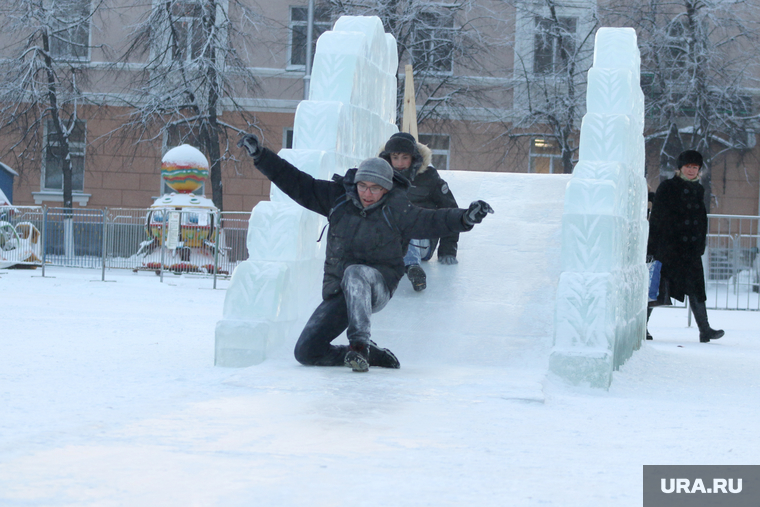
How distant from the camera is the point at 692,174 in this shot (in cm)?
877

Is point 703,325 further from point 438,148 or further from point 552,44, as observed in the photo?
point 438,148

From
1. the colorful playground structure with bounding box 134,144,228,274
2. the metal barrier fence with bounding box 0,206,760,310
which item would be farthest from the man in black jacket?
the colorful playground structure with bounding box 134,144,228,274

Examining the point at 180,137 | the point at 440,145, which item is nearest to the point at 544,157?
the point at 440,145

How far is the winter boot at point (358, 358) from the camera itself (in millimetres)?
5277

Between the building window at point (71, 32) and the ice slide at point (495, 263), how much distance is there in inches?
609

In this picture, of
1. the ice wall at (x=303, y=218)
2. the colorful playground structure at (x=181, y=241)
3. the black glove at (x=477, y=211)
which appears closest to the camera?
the black glove at (x=477, y=211)

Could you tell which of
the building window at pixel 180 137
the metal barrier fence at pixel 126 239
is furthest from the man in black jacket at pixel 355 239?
the building window at pixel 180 137

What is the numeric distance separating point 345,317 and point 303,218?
2.62ft

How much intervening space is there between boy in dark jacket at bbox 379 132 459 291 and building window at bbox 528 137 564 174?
49.5ft

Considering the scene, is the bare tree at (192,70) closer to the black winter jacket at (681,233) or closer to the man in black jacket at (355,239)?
the black winter jacket at (681,233)

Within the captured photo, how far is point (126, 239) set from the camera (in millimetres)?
15539

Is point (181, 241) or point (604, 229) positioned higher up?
point (604, 229)

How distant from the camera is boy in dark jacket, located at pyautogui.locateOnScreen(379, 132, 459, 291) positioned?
659cm

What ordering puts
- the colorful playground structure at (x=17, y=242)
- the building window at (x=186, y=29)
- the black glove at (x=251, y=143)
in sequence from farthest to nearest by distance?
1. the building window at (x=186, y=29)
2. the colorful playground structure at (x=17, y=242)
3. the black glove at (x=251, y=143)
